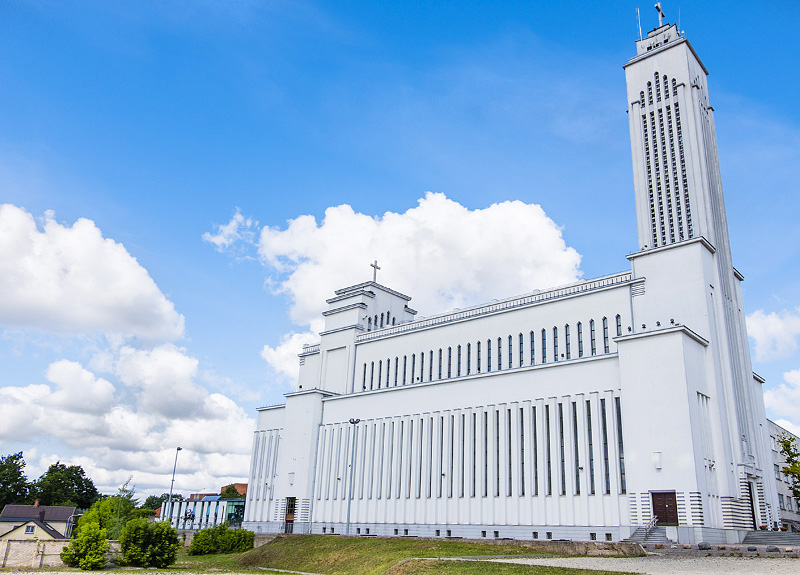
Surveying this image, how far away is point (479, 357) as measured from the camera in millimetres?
51781

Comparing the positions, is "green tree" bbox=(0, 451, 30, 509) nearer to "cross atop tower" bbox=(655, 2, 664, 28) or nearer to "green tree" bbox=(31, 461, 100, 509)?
"green tree" bbox=(31, 461, 100, 509)

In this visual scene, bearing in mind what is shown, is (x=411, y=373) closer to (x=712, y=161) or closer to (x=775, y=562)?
(x=712, y=161)

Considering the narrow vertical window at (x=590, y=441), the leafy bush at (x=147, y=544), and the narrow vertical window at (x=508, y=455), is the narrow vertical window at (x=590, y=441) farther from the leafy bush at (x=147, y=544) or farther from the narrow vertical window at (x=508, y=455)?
the leafy bush at (x=147, y=544)

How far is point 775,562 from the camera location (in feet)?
77.1

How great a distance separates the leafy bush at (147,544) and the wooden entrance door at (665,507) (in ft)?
86.6

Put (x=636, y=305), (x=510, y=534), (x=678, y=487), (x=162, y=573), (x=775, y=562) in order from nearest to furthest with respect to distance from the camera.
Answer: (x=775, y=562) → (x=162, y=573) → (x=678, y=487) → (x=510, y=534) → (x=636, y=305)

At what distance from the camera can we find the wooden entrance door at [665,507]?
3344 cm

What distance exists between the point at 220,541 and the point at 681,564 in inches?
1391

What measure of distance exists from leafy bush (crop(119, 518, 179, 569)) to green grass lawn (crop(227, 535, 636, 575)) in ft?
20.4

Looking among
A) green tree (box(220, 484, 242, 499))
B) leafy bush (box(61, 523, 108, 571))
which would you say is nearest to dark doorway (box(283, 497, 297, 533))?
leafy bush (box(61, 523, 108, 571))

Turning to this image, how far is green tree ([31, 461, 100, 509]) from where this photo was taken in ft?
331

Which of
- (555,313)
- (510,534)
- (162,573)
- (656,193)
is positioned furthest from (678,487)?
(162,573)

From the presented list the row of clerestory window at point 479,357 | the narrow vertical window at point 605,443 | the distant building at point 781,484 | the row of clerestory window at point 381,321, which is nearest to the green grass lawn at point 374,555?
the narrow vertical window at point 605,443

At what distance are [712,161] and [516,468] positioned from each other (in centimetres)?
2787
